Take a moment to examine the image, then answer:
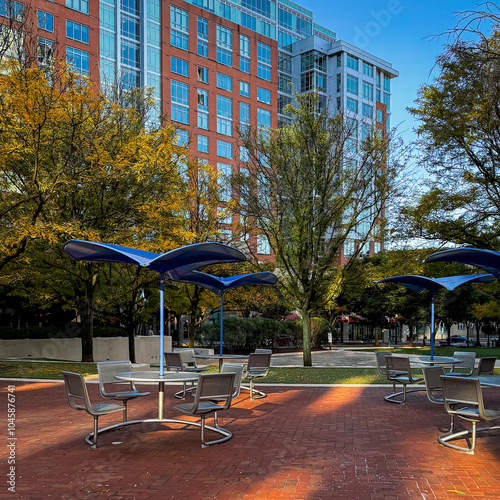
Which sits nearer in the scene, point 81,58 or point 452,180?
point 452,180

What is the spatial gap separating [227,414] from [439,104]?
15879 mm

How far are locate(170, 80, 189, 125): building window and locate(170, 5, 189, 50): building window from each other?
4439mm

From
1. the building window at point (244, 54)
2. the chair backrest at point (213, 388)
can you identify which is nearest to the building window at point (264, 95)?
the building window at point (244, 54)

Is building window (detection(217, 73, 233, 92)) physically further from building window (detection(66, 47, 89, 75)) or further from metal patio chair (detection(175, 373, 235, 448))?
metal patio chair (detection(175, 373, 235, 448))

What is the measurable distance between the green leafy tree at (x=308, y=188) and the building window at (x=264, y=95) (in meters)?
46.7

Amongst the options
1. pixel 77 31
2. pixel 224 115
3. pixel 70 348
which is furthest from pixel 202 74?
pixel 70 348

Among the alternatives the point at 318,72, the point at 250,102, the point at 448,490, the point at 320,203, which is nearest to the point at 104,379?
the point at 448,490

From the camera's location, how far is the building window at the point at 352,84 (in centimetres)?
7431

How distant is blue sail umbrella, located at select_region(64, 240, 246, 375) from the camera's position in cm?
865

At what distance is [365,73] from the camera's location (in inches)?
3019

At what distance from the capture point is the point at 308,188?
20719mm

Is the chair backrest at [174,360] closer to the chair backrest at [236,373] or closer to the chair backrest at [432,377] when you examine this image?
the chair backrest at [236,373]

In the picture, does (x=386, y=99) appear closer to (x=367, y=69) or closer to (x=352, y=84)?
(x=367, y=69)

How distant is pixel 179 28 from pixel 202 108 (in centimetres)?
886
